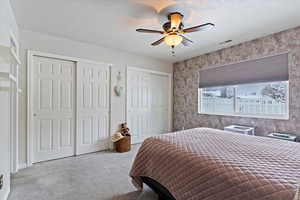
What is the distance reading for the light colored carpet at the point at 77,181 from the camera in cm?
200

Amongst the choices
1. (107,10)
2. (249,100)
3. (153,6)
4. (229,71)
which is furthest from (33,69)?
(249,100)

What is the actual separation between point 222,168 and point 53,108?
3219 mm

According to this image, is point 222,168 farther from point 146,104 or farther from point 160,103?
point 160,103

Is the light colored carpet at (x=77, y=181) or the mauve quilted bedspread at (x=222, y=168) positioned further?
the light colored carpet at (x=77, y=181)

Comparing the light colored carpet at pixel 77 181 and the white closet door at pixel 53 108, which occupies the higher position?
the white closet door at pixel 53 108

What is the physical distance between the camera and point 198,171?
4.19ft

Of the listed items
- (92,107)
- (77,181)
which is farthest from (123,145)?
(77,181)

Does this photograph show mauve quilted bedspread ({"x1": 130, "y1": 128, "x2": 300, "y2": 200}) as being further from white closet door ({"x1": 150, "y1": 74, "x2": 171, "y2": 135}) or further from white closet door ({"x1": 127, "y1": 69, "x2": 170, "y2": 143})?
white closet door ({"x1": 150, "y1": 74, "x2": 171, "y2": 135})

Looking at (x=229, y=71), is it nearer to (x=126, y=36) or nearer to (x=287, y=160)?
(x=126, y=36)

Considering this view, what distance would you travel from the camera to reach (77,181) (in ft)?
7.68

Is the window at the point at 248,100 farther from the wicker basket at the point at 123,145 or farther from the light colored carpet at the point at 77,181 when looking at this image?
the light colored carpet at the point at 77,181

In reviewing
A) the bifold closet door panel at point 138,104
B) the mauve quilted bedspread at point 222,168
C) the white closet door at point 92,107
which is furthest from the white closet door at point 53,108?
the mauve quilted bedspread at point 222,168

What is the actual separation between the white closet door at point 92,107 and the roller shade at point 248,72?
8.72 ft

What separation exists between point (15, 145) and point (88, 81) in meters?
1.75
